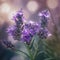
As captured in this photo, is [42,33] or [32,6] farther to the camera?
[32,6]

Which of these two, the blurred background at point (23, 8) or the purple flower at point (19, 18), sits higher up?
the blurred background at point (23, 8)

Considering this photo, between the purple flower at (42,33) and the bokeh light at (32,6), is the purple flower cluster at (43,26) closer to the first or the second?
the purple flower at (42,33)

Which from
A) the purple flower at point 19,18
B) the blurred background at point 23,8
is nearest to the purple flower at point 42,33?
the purple flower at point 19,18

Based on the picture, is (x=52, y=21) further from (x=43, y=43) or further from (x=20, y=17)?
(x=20, y=17)

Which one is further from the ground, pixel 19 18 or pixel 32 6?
pixel 32 6

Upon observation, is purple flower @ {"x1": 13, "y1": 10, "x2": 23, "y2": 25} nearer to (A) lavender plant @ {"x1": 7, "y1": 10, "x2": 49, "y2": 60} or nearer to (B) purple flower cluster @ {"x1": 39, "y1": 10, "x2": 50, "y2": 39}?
(A) lavender plant @ {"x1": 7, "y1": 10, "x2": 49, "y2": 60}

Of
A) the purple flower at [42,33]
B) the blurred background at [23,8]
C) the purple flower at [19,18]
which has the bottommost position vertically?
the purple flower at [42,33]

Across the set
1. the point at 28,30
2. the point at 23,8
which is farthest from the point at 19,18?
the point at 23,8

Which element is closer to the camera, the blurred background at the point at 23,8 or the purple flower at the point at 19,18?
the purple flower at the point at 19,18

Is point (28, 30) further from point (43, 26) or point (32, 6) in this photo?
point (32, 6)

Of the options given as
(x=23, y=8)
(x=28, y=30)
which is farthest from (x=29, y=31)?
(x=23, y=8)

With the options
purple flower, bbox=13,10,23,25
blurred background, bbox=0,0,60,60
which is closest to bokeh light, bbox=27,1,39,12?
blurred background, bbox=0,0,60,60
